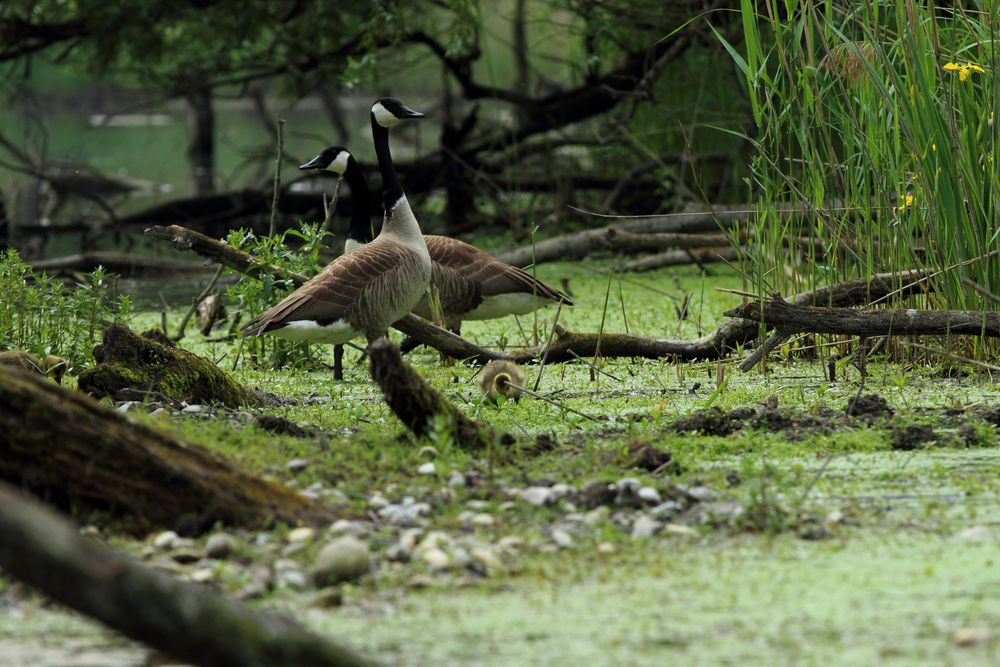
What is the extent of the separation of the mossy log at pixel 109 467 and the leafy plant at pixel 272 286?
3080mm

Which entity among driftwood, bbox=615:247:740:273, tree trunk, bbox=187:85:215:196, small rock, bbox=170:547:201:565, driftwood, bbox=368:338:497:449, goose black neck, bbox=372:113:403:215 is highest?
tree trunk, bbox=187:85:215:196

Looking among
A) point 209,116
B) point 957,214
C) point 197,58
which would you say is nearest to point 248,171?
point 209,116

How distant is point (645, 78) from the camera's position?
1114 centimetres

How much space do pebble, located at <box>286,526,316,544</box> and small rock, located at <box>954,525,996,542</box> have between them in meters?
1.81

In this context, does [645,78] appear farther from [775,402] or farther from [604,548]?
[604,548]

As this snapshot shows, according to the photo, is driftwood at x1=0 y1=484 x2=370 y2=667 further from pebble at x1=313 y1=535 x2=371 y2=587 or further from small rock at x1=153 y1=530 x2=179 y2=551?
small rock at x1=153 y1=530 x2=179 y2=551

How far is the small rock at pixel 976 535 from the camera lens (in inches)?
141

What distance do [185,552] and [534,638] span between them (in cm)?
106

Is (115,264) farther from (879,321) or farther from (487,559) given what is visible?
(487,559)

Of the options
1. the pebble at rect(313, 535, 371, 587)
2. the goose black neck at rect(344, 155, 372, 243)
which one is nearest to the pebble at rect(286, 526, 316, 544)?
the pebble at rect(313, 535, 371, 587)

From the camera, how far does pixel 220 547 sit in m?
3.44

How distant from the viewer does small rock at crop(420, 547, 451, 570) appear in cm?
342

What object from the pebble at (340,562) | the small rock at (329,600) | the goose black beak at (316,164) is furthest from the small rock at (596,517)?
the goose black beak at (316,164)

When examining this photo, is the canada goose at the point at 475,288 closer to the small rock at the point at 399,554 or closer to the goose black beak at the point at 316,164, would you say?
the goose black beak at the point at 316,164
